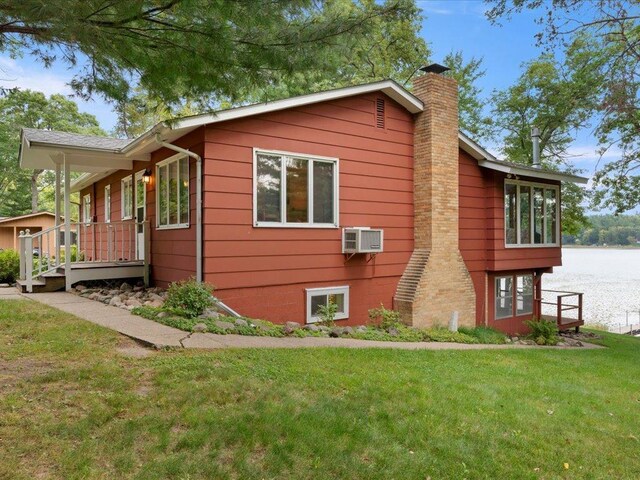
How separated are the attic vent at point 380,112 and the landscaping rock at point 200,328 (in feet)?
18.4

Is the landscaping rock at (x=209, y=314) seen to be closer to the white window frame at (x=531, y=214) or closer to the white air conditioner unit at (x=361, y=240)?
the white air conditioner unit at (x=361, y=240)

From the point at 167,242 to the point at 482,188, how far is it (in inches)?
302

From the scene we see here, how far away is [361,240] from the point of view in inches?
329

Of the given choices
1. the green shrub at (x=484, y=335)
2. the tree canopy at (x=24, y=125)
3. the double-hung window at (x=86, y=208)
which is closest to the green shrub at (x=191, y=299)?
the green shrub at (x=484, y=335)

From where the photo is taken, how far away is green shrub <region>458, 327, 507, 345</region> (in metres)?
9.37

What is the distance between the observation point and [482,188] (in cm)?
1112

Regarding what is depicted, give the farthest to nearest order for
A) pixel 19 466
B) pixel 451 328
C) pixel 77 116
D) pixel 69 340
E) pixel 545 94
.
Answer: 1. pixel 77 116
2. pixel 545 94
3. pixel 451 328
4. pixel 69 340
5. pixel 19 466

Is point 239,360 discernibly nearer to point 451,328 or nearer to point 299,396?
point 299,396

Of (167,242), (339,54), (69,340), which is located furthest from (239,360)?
(167,242)

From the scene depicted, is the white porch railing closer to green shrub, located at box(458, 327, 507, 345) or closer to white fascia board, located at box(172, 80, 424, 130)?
white fascia board, located at box(172, 80, 424, 130)

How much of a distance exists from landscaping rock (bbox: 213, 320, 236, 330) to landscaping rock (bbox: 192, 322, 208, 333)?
224 millimetres

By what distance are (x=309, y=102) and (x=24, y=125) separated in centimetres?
2450

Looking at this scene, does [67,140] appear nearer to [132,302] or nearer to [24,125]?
[132,302]

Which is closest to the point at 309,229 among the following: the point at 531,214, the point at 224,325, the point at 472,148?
Result: the point at 224,325
